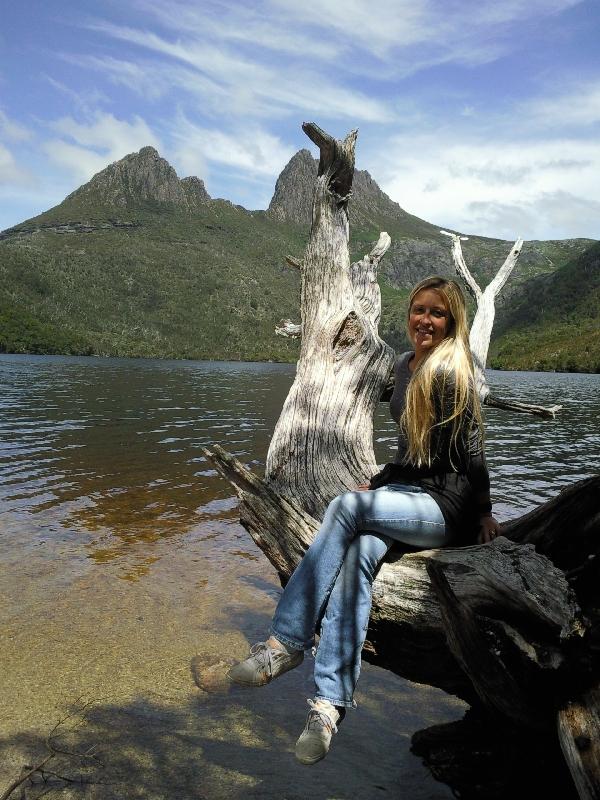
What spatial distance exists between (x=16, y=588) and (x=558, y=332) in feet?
602

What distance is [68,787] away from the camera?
12.5 feet

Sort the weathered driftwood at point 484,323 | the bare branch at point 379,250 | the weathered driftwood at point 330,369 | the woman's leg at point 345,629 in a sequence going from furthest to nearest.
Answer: the bare branch at point 379,250 → the weathered driftwood at point 484,323 → the weathered driftwood at point 330,369 → the woman's leg at point 345,629

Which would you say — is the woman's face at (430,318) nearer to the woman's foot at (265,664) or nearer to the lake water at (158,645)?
the woman's foot at (265,664)

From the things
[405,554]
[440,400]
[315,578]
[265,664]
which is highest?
[440,400]

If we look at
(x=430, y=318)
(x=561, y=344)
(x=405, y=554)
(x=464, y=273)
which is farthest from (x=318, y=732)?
(x=561, y=344)

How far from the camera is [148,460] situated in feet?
61.4

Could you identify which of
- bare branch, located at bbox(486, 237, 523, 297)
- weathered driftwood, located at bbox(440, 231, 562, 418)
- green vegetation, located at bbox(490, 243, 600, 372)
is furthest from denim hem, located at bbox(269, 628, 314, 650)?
green vegetation, located at bbox(490, 243, 600, 372)

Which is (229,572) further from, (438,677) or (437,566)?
(437,566)

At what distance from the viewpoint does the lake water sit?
4176 millimetres

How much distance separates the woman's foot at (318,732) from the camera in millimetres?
3070

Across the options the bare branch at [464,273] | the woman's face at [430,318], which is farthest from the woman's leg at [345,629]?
the bare branch at [464,273]

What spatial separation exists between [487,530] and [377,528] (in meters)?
0.75

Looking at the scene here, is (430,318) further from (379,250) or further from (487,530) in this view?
(379,250)

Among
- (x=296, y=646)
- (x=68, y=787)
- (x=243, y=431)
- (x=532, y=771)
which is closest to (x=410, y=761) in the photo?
(x=532, y=771)
